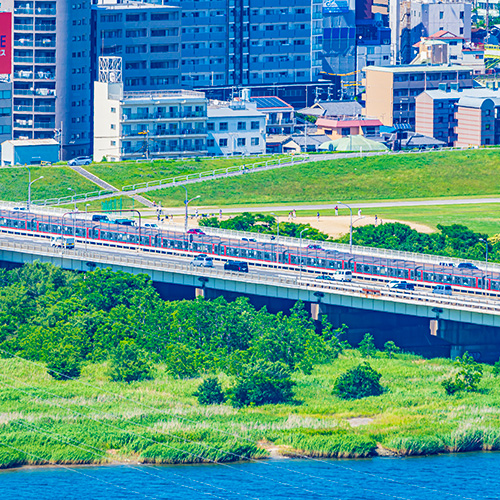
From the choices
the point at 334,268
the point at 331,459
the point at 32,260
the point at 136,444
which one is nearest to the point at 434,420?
the point at 331,459

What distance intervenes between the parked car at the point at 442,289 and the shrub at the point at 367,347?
6.87 metres

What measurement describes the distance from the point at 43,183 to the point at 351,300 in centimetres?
8058

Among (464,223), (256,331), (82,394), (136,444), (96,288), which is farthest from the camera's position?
(464,223)

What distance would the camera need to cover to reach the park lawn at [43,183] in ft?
604

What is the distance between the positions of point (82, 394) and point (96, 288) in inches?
993

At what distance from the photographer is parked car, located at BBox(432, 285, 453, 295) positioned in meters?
116

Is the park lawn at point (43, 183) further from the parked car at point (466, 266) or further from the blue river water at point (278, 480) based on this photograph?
the blue river water at point (278, 480)

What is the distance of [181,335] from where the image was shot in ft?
372

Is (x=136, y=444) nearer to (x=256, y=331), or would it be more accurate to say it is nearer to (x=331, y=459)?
(x=331, y=459)

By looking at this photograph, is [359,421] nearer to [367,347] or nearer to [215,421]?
[215,421]

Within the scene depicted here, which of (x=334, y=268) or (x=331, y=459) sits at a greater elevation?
(x=334, y=268)

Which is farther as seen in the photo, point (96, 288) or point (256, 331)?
point (96, 288)

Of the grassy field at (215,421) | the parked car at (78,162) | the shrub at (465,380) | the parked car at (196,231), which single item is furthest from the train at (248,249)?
the parked car at (78,162)

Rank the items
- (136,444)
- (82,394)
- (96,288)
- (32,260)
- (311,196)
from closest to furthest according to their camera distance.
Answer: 1. (136,444)
2. (82,394)
3. (96,288)
4. (32,260)
5. (311,196)
